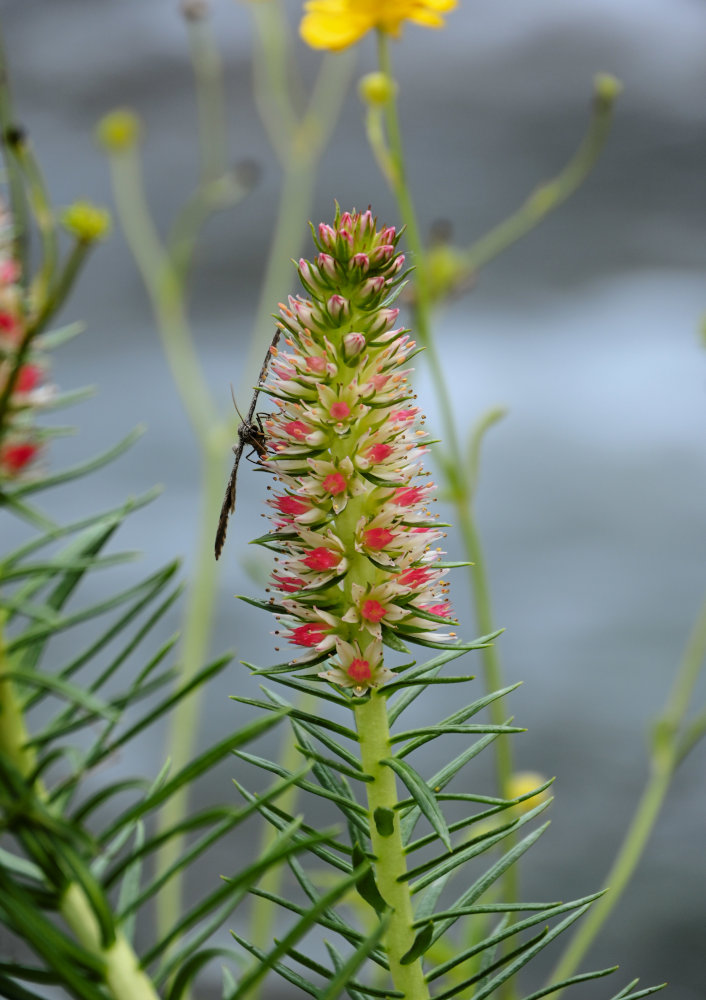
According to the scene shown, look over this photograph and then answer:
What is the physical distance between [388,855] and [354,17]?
0.28 m

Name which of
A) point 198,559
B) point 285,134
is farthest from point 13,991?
point 285,134

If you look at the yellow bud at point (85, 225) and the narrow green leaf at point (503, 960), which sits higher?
the yellow bud at point (85, 225)

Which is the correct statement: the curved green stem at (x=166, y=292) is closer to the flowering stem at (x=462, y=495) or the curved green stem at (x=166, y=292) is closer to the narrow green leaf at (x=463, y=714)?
the flowering stem at (x=462, y=495)

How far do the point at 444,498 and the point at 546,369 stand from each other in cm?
39

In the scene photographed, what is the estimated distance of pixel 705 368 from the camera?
0.80 m

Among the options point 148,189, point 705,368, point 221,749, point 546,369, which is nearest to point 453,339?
point 546,369

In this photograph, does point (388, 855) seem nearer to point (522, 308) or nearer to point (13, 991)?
point (13, 991)

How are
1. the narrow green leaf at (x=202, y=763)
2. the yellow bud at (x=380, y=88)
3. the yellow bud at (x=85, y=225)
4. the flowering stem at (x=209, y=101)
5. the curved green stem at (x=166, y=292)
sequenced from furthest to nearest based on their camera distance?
the flowering stem at (x=209, y=101) < the curved green stem at (x=166, y=292) < the yellow bud at (x=380, y=88) < the yellow bud at (x=85, y=225) < the narrow green leaf at (x=202, y=763)

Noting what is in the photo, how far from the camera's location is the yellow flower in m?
0.31

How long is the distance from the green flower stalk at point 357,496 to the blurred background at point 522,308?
0.56m

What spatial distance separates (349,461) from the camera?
161mm

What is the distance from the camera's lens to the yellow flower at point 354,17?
31 cm

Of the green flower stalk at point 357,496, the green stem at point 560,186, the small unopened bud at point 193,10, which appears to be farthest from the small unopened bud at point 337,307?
the small unopened bud at point 193,10

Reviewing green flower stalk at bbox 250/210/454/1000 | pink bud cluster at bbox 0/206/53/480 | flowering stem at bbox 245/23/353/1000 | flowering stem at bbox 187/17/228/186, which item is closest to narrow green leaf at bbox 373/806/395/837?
green flower stalk at bbox 250/210/454/1000
